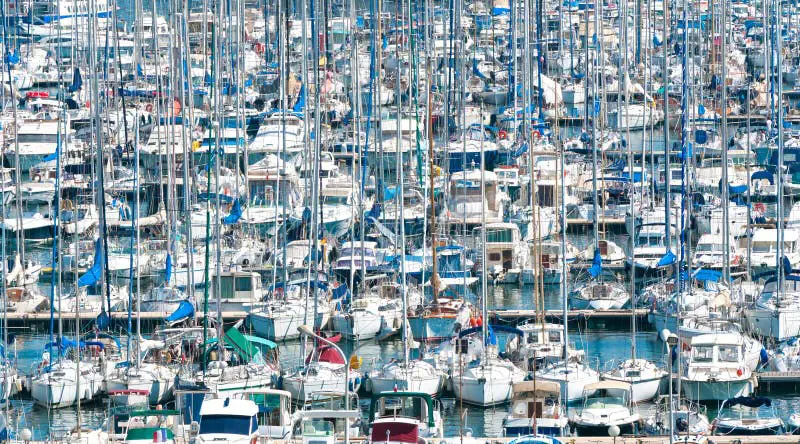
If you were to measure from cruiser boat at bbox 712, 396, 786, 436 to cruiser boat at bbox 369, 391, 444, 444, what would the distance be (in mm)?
4731

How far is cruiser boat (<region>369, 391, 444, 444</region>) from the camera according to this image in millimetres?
36250

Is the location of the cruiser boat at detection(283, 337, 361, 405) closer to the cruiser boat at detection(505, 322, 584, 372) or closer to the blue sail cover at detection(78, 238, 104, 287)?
the cruiser boat at detection(505, 322, 584, 372)

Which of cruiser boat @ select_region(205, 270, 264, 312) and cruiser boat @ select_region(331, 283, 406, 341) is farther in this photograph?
cruiser boat @ select_region(205, 270, 264, 312)

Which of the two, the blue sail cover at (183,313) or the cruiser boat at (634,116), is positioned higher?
the cruiser boat at (634,116)

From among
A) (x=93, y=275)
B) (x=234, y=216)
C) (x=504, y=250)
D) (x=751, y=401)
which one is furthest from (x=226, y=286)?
(x=751, y=401)

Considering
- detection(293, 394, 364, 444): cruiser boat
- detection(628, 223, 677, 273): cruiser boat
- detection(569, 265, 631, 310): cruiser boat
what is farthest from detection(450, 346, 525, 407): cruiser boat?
detection(628, 223, 677, 273): cruiser boat

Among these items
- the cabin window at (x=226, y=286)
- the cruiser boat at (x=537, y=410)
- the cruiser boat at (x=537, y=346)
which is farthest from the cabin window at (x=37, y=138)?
the cruiser boat at (x=537, y=410)

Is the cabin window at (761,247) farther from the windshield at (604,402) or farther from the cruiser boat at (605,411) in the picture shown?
the windshield at (604,402)

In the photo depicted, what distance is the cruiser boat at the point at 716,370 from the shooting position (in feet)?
137

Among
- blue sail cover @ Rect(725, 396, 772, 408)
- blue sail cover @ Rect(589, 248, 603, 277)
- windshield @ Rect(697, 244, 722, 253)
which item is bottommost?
blue sail cover @ Rect(725, 396, 772, 408)

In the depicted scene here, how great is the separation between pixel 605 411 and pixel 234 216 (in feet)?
51.4

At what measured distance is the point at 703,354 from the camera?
139 feet

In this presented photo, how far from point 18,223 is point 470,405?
13520 millimetres

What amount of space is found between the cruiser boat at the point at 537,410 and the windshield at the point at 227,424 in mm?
4705
